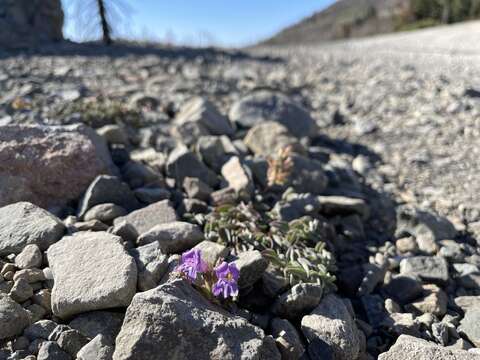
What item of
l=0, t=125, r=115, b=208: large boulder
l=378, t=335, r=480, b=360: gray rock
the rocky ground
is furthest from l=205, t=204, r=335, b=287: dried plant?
l=0, t=125, r=115, b=208: large boulder

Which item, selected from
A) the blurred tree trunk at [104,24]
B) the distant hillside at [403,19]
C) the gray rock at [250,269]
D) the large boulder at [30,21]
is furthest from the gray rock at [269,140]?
the distant hillside at [403,19]

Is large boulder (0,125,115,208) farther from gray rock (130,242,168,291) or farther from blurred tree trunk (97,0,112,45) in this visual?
blurred tree trunk (97,0,112,45)

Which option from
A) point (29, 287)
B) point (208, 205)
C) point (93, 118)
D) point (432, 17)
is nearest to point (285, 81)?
point (93, 118)

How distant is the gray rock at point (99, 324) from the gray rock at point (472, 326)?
1.95 m

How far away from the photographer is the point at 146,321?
1870 mm

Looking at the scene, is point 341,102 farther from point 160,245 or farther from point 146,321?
point 146,321

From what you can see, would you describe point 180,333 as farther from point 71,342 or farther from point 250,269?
point 250,269

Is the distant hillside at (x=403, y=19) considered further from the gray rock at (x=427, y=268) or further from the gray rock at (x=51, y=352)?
the gray rock at (x=51, y=352)

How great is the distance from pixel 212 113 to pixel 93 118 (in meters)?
1.28

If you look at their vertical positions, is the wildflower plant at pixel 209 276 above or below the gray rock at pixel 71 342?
above

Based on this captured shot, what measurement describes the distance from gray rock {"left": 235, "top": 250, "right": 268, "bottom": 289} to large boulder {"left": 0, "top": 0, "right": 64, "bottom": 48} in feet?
32.3

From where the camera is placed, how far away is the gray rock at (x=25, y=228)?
254cm

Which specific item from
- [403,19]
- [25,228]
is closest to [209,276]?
[25,228]

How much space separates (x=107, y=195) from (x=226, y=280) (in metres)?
1.34
